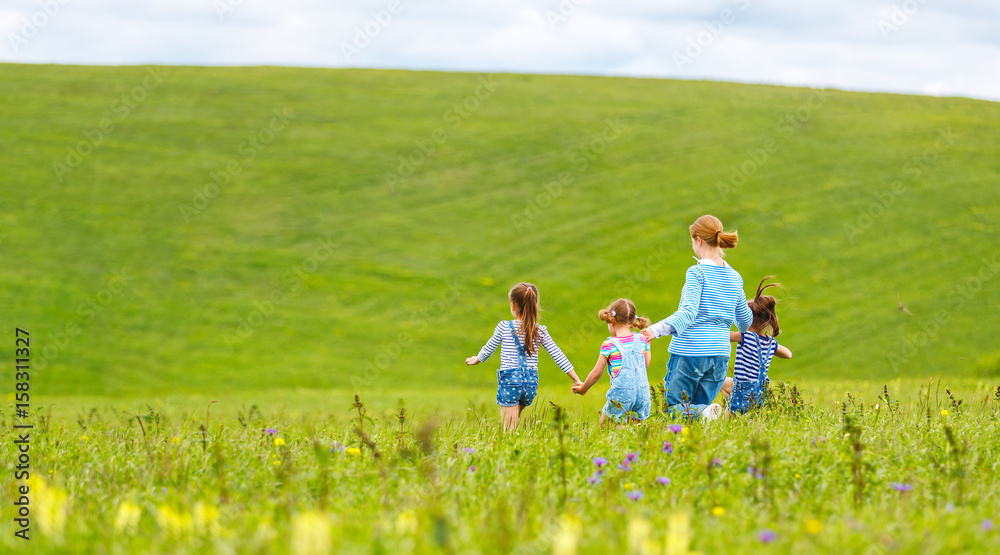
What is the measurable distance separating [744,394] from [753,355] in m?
0.39

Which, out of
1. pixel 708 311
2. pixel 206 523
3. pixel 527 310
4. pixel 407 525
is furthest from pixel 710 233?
pixel 206 523

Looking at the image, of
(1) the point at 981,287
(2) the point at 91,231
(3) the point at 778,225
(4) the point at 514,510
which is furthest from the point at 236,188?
(4) the point at 514,510

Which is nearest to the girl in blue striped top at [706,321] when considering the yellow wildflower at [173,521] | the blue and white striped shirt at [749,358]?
the blue and white striped shirt at [749,358]

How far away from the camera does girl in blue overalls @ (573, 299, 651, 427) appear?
7289mm

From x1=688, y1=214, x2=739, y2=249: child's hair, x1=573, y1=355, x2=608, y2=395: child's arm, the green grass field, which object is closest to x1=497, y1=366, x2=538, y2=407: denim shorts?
the green grass field

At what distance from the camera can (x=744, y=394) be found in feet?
24.8

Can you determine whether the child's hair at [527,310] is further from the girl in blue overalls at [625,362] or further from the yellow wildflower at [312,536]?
the yellow wildflower at [312,536]

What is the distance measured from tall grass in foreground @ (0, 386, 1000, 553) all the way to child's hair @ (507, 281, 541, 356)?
4.45 ft

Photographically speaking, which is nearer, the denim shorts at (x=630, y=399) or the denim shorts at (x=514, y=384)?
the denim shorts at (x=630, y=399)

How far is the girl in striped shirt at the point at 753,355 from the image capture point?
7.52 metres

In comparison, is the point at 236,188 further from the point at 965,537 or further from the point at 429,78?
the point at 965,537

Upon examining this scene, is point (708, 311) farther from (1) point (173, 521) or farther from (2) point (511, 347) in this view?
(1) point (173, 521)

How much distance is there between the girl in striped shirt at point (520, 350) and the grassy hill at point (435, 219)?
11503 mm

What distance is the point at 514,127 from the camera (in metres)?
33.9
